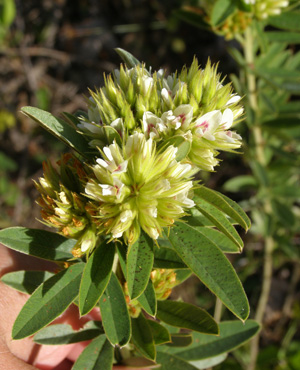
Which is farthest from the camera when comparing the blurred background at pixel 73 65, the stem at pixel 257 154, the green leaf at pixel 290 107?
the blurred background at pixel 73 65

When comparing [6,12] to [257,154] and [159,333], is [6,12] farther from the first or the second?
[159,333]

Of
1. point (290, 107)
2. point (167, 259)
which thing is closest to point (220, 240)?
point (167, 259)

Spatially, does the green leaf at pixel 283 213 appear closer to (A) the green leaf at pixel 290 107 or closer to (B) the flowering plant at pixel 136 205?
(A) the green leaf at pixel 290 107

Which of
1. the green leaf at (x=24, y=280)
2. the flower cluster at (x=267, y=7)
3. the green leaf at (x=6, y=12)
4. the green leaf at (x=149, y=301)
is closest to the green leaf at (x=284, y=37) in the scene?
the flower cluster at (x=267, y=7)

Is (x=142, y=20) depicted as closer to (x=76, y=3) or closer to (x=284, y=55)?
(x=76, y=3)

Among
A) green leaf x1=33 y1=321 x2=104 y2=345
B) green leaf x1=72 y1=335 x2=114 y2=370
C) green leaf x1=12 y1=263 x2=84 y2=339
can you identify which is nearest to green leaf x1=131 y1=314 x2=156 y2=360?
green leaf x1=72 y1=335 x2=114 y2=370

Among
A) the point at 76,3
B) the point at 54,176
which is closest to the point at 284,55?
the point at 54,176
